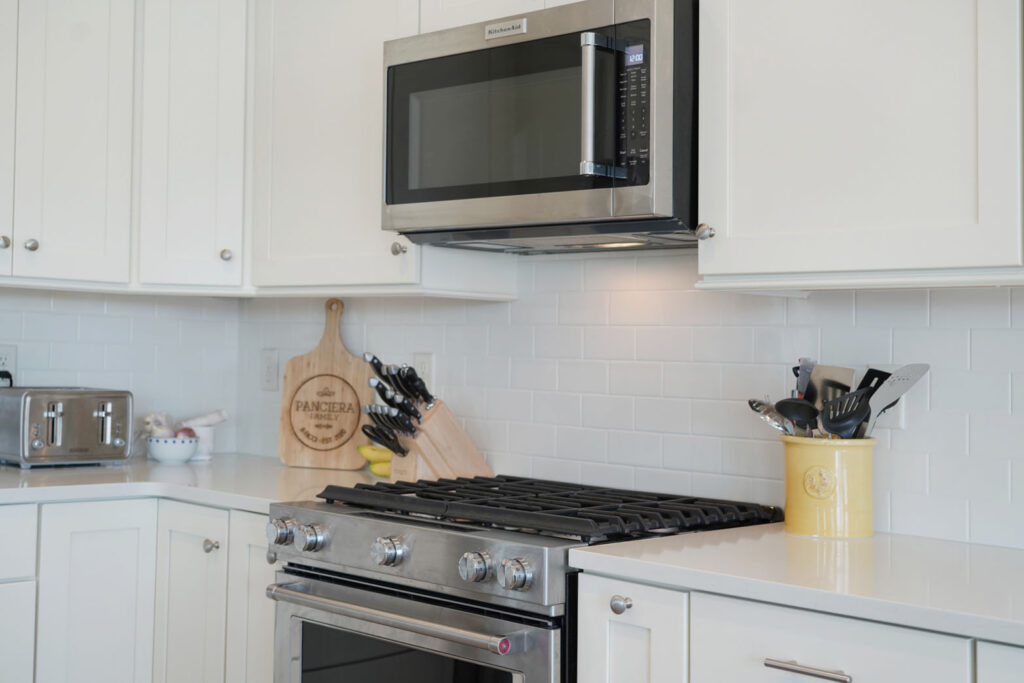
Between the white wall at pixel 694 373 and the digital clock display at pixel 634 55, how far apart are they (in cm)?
56

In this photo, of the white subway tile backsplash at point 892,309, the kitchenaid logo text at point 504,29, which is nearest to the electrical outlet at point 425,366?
the kitchenaid logo text at point 504,29

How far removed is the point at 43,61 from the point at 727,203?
1881 mm

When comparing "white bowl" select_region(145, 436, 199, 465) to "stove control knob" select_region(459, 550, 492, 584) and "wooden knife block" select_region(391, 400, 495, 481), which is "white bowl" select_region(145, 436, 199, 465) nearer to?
"wooden knife block" select_region(391, 400, 495, 481)

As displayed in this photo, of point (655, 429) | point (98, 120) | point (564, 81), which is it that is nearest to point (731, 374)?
point (655, 429)

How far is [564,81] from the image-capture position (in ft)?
6.97

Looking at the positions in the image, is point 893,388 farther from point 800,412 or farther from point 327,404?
point 327,404

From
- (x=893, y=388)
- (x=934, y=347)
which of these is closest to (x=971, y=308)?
(x=934, y=347)

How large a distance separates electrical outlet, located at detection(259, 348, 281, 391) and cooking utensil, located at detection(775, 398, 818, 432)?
1.88m

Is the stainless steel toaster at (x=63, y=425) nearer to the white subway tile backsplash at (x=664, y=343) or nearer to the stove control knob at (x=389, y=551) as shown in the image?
the stove control knob at (x=389, y=551)

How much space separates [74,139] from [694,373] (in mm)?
1736

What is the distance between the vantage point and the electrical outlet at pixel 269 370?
3.44 meters

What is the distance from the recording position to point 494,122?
225cm

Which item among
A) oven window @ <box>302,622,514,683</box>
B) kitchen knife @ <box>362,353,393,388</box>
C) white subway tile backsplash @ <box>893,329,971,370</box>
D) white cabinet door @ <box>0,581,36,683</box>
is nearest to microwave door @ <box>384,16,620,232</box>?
kitchen knife @ <box>362,353,393,388</box>

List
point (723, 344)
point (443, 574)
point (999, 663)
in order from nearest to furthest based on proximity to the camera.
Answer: point (999, 663) < point (443, 574) < point (723, 344)
